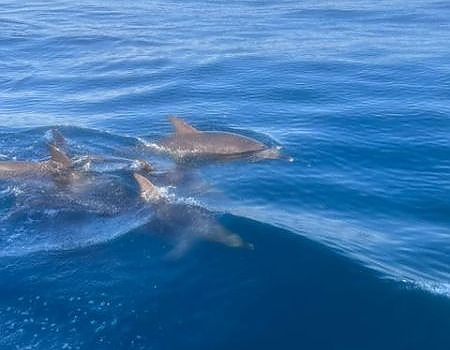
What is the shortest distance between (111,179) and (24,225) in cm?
347

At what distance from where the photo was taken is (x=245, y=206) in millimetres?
18984

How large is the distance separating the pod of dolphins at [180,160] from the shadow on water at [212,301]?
0.59 meters

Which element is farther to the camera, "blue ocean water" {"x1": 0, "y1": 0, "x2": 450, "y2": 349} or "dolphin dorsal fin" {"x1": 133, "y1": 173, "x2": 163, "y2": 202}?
"dolphin dorsal fin" {"x1": 133, "y1": 173, "x2": 163, "y2": 202}

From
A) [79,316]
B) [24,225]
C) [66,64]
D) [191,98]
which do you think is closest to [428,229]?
[79,316]

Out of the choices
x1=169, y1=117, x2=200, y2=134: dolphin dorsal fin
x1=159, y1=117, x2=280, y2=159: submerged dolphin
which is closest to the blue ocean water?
x1=159, y1=117, x2=280, y2=159: submerged dolphin

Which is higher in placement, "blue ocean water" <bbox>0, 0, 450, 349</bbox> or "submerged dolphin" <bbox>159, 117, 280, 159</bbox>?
"submerged dolphin" <bbox>159, 117, 280, 159</bbox>

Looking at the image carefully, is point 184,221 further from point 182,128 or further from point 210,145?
point 182,128

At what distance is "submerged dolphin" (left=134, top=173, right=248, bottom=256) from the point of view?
16.5 metres

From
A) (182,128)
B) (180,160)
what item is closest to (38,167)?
(180,160)

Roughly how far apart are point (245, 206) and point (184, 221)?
2.23 m

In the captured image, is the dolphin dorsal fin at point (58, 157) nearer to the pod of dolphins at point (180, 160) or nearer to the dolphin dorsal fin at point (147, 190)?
the pod of dolphins at point (180, 160)

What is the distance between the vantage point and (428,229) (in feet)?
57.5

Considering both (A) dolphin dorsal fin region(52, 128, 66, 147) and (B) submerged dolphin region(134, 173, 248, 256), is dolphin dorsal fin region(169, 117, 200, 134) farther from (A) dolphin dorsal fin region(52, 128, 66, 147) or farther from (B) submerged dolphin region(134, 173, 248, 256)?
(B) submerged dolphin region(134, 173, 248, 256)

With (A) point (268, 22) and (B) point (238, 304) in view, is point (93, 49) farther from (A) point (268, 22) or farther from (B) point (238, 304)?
(B) point (238, 304)
